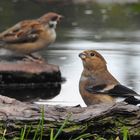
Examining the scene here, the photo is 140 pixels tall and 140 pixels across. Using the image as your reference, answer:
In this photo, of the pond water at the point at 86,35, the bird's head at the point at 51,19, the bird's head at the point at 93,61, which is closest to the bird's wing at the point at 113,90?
the bird's head at the point at 93,61

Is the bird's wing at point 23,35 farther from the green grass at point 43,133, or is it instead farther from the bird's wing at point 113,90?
the green grass at point 43,133

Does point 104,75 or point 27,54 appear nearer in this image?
point 104,75

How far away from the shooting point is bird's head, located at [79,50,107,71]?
29.9ft

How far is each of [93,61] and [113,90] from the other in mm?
999

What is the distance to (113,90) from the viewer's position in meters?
8.24

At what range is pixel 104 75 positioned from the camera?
8836 millimetres

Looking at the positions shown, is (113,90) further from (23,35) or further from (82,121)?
(23,35)

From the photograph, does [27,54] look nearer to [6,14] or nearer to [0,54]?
[0,54]

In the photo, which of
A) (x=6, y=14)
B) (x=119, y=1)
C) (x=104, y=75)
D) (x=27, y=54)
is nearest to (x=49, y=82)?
(x=27, y=54)

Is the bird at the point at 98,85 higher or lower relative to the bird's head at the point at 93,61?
lower

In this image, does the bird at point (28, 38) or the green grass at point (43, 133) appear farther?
the bird at point (28, 38)

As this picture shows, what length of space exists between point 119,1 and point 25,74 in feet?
35.5

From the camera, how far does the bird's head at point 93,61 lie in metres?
9.12

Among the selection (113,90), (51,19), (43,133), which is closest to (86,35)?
(51,19)
